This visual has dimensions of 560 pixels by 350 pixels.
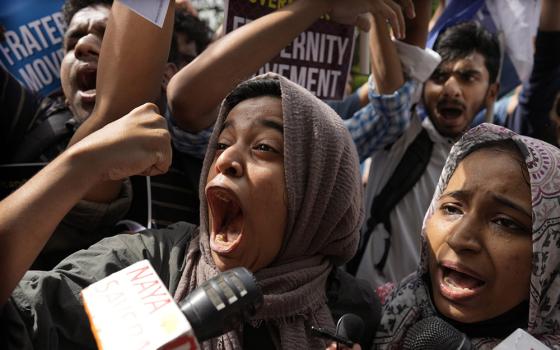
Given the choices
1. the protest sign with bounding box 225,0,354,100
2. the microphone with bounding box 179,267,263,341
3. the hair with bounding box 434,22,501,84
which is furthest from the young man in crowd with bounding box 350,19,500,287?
the microphone with bounding box 179,267,263,341

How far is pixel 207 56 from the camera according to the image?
233cm

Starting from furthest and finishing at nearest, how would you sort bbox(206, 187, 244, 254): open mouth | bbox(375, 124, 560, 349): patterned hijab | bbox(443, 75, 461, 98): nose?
bbox(443, 75, 461, 98): nose → bbox(206, 187, 244, 254): open mouth → bbox(375, 124, 560, 349): patterned hijab

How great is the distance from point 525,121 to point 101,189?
236 cm

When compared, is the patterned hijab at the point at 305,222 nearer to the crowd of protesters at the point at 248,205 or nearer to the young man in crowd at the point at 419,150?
the crowd of protesters at the point at 248,205

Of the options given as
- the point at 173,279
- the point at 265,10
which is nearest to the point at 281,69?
the point at 265,10

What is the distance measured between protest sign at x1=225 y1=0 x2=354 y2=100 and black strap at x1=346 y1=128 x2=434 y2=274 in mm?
466

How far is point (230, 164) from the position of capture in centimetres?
180

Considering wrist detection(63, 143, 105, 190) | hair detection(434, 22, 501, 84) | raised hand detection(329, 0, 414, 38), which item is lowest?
hair detection(434, 22, 501, 84)

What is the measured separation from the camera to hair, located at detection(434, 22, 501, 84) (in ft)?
11.2

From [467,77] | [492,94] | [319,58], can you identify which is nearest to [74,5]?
[319,58]

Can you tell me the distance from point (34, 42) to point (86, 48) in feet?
1.76

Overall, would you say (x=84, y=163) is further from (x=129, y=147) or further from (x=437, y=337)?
(x=437, y=337)

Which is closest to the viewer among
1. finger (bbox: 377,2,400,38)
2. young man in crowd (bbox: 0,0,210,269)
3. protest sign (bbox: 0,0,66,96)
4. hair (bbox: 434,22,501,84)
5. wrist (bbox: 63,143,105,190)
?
wrist (bbox: 63,143,105,190)

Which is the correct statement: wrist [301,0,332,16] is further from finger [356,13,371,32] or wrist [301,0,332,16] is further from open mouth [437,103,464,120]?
open mouth [437,103,464,120]
